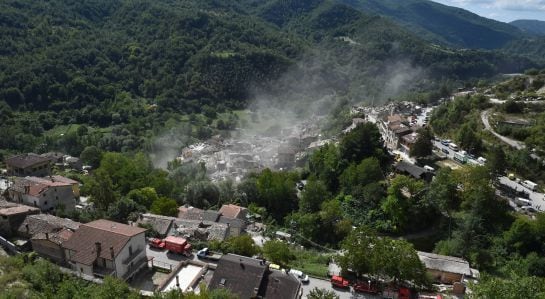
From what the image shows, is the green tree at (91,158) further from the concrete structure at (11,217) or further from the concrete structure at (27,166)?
the concrete structure at (11,217)

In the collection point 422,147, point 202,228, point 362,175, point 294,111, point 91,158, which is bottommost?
point 91,158

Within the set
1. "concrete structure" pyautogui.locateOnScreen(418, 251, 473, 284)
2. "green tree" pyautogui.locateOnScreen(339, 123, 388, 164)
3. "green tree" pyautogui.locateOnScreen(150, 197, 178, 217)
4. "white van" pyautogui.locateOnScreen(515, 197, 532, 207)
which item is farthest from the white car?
"white van" pyautogui.locateOnScreen(515, 197, 532, 207)

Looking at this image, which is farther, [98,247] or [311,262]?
[311,262]

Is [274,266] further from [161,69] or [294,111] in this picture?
[161,69]

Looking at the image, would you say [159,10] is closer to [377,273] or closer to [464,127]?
[464,127]

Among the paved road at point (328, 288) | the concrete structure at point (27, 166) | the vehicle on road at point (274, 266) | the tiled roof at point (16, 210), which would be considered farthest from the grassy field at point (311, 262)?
the concrete structure at point (27, 166)

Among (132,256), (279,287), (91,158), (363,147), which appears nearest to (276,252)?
(279,287)

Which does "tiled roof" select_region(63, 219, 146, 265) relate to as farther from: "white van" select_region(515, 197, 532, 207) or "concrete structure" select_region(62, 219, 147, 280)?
"white van" select_region(515, 197, 532, 207)
